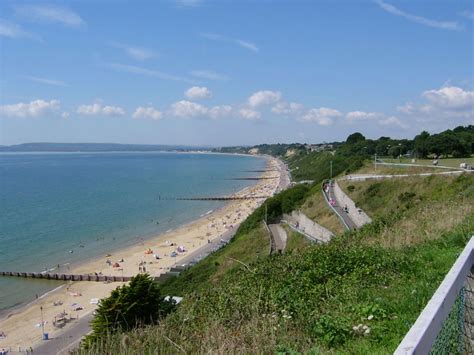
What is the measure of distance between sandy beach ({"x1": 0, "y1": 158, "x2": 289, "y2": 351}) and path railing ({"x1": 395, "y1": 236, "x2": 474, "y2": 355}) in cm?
2531

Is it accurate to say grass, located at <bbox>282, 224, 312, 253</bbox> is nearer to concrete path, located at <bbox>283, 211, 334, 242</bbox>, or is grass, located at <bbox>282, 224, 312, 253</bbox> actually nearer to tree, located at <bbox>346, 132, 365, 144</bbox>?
concrete path, located at <bbox>283, 211, 334, 242</bbox>

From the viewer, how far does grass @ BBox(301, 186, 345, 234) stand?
30.0 m

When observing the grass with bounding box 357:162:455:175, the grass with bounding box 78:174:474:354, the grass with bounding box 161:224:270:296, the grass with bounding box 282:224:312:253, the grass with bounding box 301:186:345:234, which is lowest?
the grass with bounding box 161:224:270:296

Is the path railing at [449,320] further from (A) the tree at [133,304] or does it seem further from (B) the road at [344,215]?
(B) the road at [344,215]

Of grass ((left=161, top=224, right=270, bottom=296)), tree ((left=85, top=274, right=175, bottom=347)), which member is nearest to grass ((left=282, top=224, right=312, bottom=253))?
grass ((left=161, top=224, right=270, bottom=296))

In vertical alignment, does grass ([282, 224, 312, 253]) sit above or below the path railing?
below

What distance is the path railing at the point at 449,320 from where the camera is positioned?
254cm

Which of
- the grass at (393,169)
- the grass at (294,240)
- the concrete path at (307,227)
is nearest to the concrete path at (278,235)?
the grass at (294,240)

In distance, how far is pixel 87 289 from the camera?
33812 millimetres

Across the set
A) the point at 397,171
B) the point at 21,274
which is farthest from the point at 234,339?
the point at 21,274

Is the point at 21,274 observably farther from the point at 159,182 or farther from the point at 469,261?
the point at 159,182

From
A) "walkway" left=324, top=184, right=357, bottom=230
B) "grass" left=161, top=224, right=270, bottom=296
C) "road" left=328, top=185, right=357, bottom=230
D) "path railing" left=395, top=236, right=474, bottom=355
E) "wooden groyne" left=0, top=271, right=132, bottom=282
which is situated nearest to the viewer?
"path railing" left=395, top=236, right=474, bottom=355

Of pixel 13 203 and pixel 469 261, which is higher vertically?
pixel 469 261

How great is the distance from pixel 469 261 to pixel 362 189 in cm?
3283
